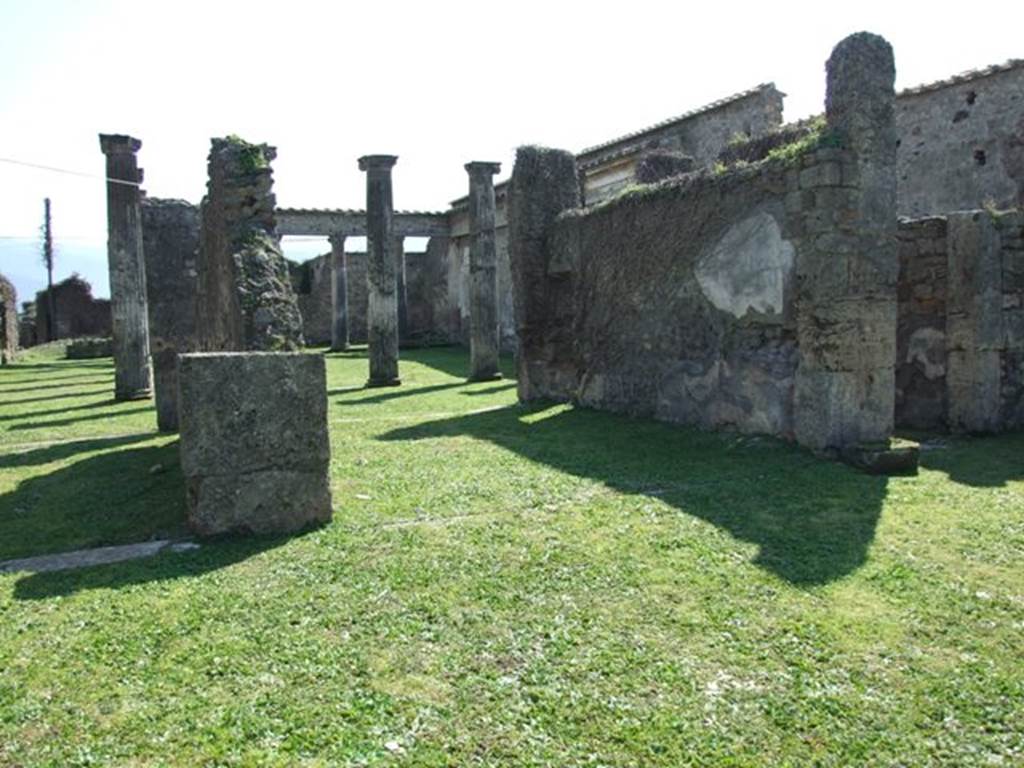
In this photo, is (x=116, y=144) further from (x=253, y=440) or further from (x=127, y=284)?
(x=253, y=440)

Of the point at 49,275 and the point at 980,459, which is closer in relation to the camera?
the point at 980,459

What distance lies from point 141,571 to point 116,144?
1068 centimetres

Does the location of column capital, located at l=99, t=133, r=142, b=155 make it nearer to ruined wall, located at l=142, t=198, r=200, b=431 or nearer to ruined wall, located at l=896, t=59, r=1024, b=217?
ruined wall, located at l=142, t=198, r=200, b=431

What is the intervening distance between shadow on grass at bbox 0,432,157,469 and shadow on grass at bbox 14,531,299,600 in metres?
4.00

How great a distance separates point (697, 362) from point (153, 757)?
22.5 feet

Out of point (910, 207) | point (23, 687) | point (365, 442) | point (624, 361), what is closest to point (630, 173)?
point (910, 207)

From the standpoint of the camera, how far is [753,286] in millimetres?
7629

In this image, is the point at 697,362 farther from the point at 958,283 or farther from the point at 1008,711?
the point at 1008,711

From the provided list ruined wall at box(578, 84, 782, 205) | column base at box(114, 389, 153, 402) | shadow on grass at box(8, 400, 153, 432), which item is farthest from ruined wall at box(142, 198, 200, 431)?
ruined wall at box(578, 84, 782, 205)

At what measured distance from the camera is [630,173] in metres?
18.3

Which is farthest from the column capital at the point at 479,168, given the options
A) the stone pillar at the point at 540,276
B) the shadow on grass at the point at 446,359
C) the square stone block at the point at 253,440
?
the square stone block at the point at 253,440

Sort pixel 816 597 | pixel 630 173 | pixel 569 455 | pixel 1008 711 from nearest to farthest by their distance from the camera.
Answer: pixel 1008 711
pixel 816 597
pixel 569 455
pixel 630 173

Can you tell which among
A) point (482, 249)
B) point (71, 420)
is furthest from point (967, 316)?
point (71, 420)

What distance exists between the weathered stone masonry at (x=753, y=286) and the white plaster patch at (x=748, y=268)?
15 millimetres
